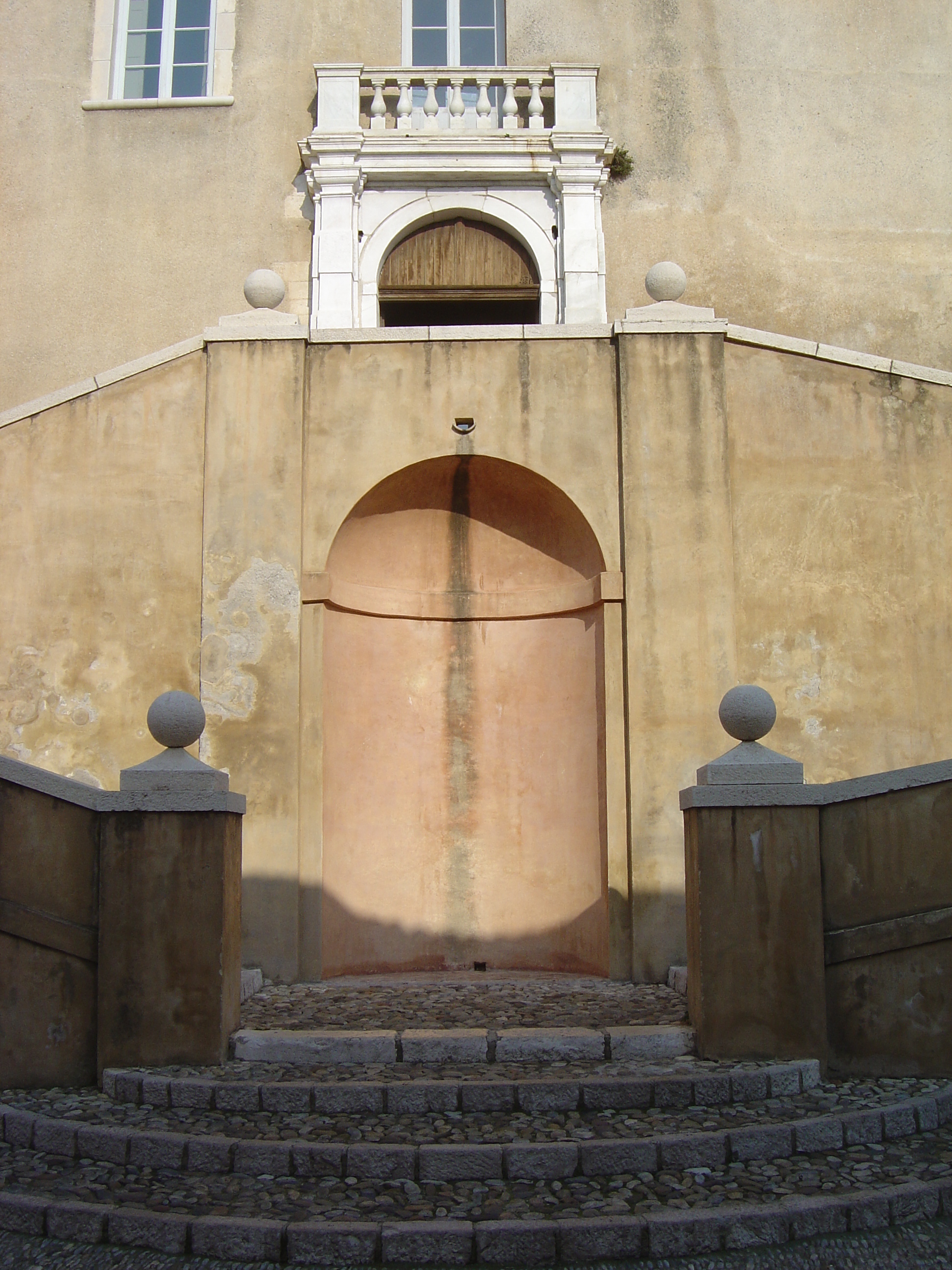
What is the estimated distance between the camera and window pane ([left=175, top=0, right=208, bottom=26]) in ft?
45.1

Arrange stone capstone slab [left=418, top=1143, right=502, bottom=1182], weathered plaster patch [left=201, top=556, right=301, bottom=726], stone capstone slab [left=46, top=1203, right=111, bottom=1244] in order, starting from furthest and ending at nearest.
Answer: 1. weathered plaster patch [left=201, top=556, right=301, bottom=726]
2. stone capstone slab [left=418, top=1143, right=502, bottom=1182]
3. stone capstone slab [left=46, top=1203, right=111, bottom=1244]

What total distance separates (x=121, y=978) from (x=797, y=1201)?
3.42 metres

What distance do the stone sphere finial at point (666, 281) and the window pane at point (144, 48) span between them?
305 inches

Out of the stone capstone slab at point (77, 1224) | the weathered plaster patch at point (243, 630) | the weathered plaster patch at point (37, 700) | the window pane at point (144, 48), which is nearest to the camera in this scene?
the stone capstone slab at point (77, 1224)

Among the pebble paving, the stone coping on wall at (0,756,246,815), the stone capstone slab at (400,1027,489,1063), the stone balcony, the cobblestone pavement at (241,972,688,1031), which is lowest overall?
the pebble paving

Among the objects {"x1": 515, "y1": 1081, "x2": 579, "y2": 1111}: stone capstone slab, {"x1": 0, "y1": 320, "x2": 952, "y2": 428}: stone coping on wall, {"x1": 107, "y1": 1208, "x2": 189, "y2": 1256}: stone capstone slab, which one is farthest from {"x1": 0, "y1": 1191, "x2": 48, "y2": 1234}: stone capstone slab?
{"x1": 0, "y1": 320, "x2": 952, "y2": 428}: stone coping on wall

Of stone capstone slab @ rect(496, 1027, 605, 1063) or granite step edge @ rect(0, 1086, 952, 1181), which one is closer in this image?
granite step edge @ rect(0, 1086, 952, 1181)

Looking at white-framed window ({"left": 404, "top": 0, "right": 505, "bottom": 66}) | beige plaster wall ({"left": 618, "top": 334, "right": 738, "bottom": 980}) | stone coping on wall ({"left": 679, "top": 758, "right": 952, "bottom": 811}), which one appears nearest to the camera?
stone coping on wall ({"left": 679, "top": 758, "right": 952, "bottom": 811})

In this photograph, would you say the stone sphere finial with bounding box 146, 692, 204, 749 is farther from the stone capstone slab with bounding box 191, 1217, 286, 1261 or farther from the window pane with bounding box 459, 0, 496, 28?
the window pane with bounding box 459, 0, 496, 28

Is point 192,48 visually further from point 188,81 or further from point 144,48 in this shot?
point 144,48

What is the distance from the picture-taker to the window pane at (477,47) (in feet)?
44.4

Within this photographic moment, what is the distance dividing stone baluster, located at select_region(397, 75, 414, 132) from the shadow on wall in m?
8.34

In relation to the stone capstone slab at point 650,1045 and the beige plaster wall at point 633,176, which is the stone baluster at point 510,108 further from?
the stone capstone slab at point 650,1045

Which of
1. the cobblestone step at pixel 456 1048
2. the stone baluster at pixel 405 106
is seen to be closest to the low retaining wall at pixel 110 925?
the cobblestone step at pixel 456 1048
